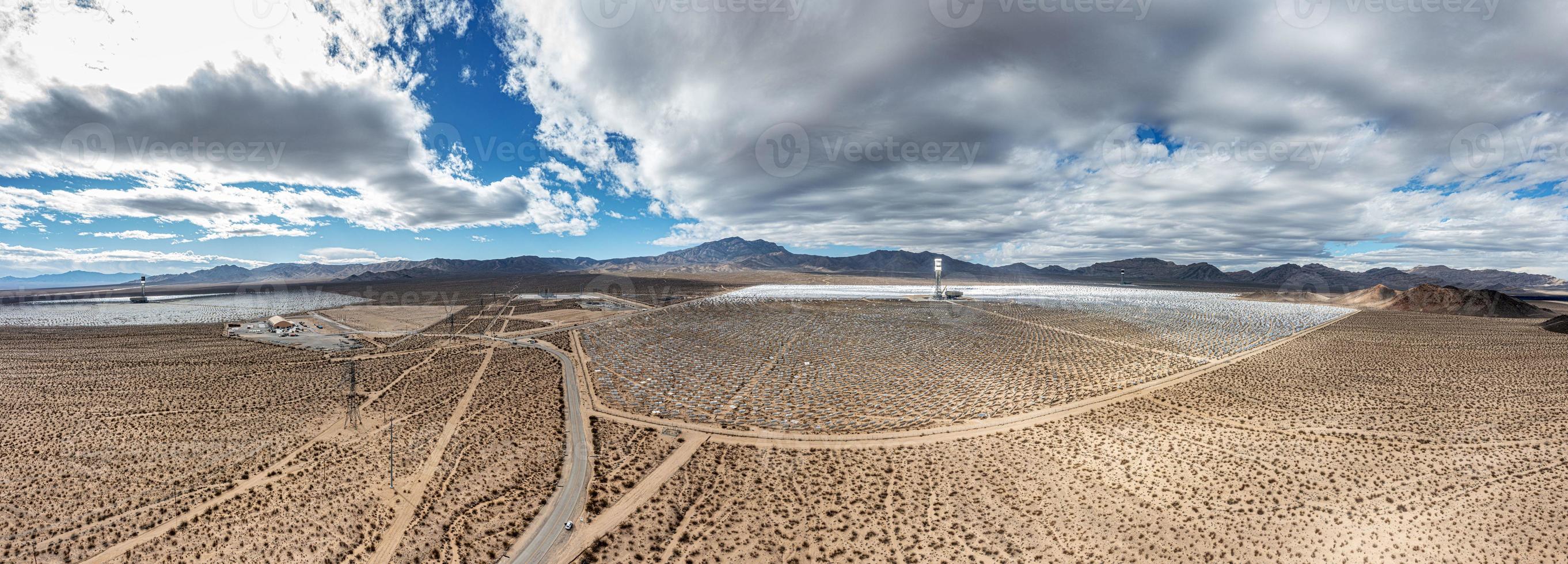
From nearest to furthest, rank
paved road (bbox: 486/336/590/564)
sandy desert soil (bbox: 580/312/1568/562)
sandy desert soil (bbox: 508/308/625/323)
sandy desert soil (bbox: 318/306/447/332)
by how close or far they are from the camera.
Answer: sandy desert soil (bbox: 580/312/1568/562) < paved road (bbox: 486/336/590/564) < sandy desert soil (bbox: 318/306/447/332) < sandy desert soil (bbox: 508/308/625/323)

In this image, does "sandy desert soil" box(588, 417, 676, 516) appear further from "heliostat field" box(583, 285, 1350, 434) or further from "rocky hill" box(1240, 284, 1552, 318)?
"rocky hill" box(1240, 284, 1552, 318)

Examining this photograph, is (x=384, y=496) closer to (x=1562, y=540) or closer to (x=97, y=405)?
(x=97, y=405)

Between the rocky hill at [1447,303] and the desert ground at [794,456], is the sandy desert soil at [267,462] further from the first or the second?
the rocky hill at [1447,303]

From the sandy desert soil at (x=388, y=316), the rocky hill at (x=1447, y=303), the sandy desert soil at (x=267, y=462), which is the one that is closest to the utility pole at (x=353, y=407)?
the sandy desert soil at (x=267, y=462)

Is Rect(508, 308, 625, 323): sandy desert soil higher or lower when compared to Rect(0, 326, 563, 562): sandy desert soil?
higher

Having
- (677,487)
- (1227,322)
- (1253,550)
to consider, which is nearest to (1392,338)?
(1227,322)

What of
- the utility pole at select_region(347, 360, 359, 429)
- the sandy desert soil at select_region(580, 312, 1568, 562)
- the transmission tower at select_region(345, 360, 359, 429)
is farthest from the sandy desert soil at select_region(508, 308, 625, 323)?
the sandy desert soil at select_region(580, 312, 1568, 562)

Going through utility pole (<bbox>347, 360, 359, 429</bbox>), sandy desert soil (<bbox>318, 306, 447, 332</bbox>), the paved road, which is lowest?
the paved road
